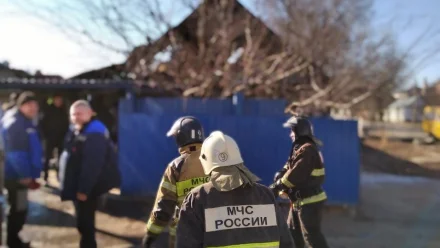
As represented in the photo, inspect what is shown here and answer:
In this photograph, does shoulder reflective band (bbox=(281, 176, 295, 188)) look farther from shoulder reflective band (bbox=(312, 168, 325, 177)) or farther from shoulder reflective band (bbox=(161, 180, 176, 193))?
shoulder reflective band (bbox=(161, 180, 176, 193))

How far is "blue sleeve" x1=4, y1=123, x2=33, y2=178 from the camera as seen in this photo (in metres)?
4.57

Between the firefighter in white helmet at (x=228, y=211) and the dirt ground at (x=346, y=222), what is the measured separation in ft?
10.9

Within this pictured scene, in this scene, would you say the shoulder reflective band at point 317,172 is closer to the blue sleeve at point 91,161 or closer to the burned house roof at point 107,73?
the blue sleeve at point 91,161

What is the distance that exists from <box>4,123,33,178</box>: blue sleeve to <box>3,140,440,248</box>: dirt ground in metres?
1.09

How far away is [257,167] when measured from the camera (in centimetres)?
677

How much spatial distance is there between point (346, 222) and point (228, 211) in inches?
188

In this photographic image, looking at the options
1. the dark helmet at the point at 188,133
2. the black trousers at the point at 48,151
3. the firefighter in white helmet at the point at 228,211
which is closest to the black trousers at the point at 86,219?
the dark helmet at the point at 188,133

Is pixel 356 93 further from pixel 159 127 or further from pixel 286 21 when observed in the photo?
pixel 159 127

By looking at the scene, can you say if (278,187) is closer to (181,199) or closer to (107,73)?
(181,199)

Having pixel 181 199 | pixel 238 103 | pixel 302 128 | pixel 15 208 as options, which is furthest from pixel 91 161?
pixel 238 103

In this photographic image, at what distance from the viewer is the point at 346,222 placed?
21.1 feet

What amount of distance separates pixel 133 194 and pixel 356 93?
6.35m

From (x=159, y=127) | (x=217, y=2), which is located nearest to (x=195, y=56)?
(x=217, y=2)

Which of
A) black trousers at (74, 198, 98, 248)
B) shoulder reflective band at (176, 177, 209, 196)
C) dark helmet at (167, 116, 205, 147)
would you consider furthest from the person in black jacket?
shoulder reflective band at (176, 177, 209, 196)
